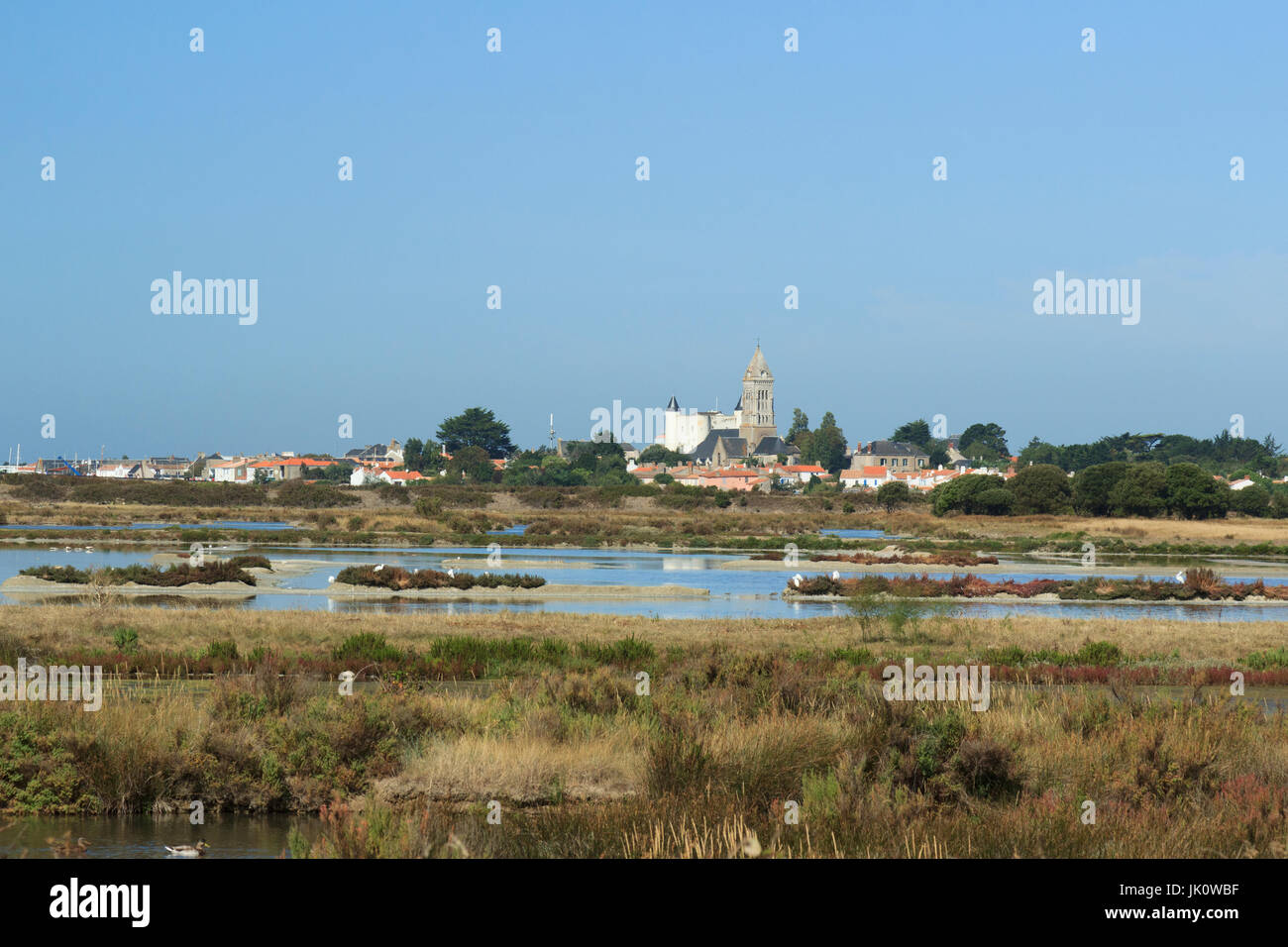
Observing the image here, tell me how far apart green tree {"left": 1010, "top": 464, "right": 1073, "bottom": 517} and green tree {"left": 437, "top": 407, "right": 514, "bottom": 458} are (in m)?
96.8

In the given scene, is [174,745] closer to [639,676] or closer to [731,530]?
[639,676]

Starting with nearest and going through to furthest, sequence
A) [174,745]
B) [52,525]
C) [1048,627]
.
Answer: [174,745]
[1048,627]
[52,525]

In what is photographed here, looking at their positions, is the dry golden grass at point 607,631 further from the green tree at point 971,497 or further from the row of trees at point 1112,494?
the green tree at point 971,497

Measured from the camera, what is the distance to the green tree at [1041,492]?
81.8m

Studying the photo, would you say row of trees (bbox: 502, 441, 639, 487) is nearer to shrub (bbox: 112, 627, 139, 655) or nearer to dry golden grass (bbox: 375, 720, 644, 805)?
shrub (bbox: 112, 627, 139, 655)

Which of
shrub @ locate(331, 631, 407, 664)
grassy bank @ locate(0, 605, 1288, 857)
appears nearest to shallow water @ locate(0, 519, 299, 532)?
shrub @ locate(331, 631, 407, 664)

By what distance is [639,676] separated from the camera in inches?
531

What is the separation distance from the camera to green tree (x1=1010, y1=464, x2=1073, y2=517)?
8181 cm

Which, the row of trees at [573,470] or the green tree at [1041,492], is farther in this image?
the row of trees at [573,470]

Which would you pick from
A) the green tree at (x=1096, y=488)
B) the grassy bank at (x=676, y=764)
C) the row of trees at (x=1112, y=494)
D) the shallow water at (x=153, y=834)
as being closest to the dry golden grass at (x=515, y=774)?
the grassy bank at (x=676, y=764)

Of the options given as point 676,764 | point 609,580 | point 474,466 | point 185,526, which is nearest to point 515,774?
point 676,764
